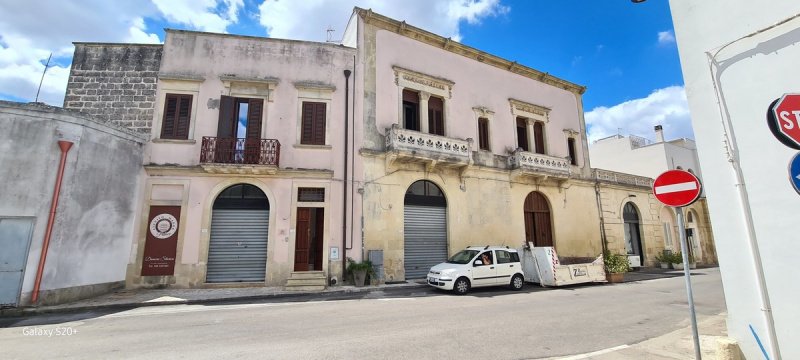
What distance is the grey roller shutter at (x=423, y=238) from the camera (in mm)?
14883

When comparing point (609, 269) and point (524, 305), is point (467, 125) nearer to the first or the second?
point (609, 269)

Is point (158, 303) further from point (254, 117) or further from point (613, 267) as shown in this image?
point (613, 267)

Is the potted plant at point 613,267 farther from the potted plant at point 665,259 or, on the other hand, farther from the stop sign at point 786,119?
the stop sign at point 786,119

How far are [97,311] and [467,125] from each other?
15.1m

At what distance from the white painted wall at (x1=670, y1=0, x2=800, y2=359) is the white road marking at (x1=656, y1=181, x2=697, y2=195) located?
58cm

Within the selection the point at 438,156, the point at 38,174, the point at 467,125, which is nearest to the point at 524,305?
the point at 438,156

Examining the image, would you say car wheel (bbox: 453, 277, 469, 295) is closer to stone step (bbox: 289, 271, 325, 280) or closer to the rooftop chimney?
stone step (bbox: 289, 271, 325, 280)

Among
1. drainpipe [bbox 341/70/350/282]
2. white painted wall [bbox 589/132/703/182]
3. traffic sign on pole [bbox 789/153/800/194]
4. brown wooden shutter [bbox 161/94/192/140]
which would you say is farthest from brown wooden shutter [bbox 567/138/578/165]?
brown wooden shutter [bbox 161/94/192/140]

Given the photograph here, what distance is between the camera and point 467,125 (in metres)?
17.5

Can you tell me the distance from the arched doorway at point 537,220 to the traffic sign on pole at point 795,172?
1473 centimetres

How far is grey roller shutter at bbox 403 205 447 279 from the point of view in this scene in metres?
14.9

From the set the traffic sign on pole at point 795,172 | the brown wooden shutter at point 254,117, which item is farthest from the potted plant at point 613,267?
the brown wooden shutter at point 254,117

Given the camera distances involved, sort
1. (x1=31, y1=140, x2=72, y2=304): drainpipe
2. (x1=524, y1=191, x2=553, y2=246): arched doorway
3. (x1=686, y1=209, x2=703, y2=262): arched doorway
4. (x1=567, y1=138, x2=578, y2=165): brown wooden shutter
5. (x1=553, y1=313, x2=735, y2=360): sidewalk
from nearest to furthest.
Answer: (x1=553, y1=313, x2=735, y2=360): sidewalk
(x1=31, y1=140, x2=72, y2=304): drainpipe
(x1=524, y1=191, x2=553, y2=246): arched doorway
(x1=567, y1=138, x2=578, y2=165): brown wooden shutter
(x1=686, y1=209, x2=703, y2=262): arched doorway

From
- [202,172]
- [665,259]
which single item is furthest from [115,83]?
[665,259]
